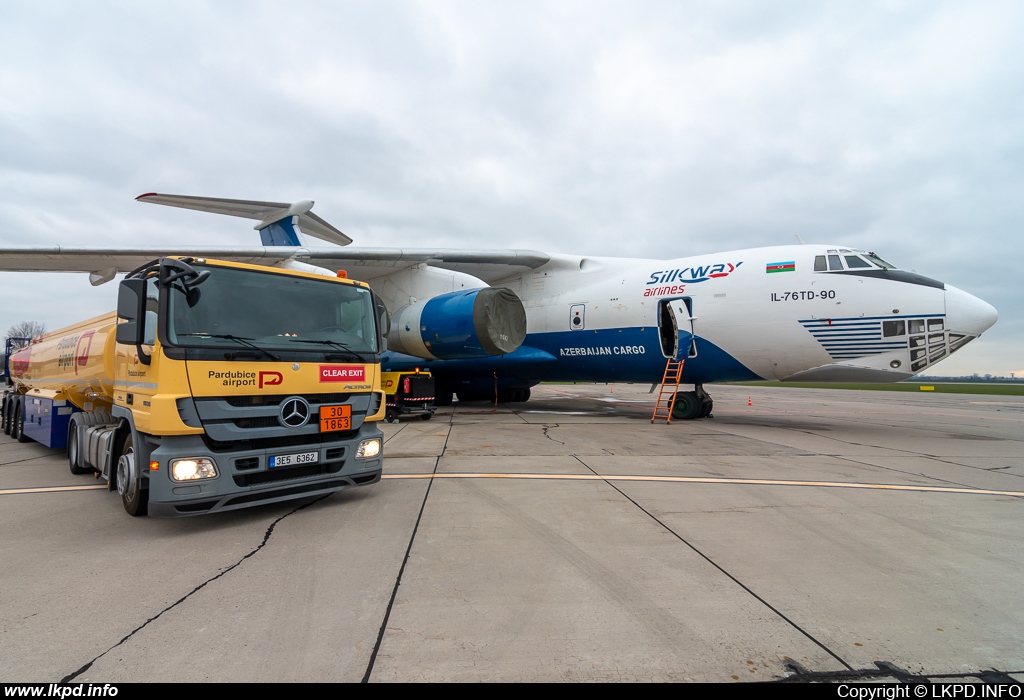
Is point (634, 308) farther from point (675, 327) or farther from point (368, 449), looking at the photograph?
point (368, 449)

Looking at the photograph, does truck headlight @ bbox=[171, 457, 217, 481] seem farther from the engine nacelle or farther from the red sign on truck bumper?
the engine nacelle

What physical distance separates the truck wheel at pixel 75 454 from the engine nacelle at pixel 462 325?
7.26 m

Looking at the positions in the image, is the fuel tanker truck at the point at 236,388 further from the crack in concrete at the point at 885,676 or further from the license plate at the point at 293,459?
the crack in concrete at the point at 885,676

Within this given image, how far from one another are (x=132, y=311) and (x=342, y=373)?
1842mm

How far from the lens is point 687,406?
1378 cm

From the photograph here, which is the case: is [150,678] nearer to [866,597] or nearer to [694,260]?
[866,597]

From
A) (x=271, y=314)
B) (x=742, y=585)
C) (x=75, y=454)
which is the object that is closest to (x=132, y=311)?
(x=271, y=314)

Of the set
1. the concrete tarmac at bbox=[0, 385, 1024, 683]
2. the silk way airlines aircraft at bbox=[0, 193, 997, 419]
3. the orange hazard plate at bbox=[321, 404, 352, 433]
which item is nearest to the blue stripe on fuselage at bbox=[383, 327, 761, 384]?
the silk way airlines aircraft at bbox=[0, 193, 997, 419]

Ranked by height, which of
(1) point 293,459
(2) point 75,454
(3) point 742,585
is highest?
(1) point 293,459

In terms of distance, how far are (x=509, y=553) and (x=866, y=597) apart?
2296 millimetres

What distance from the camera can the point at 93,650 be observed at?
276cm

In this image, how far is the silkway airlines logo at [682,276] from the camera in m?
12.6
